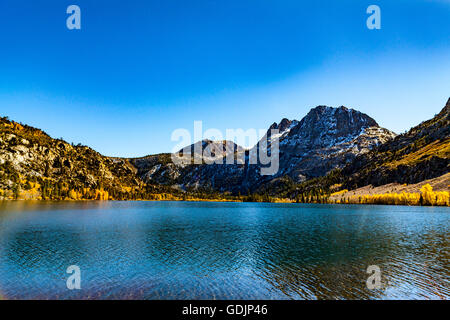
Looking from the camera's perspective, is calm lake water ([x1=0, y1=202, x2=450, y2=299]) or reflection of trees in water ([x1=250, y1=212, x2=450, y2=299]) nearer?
calm lake water ([x1=0, y1=202, x2=450, y2=299])

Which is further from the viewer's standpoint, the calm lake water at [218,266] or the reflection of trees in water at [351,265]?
the reflection of trees in water at [351,265]

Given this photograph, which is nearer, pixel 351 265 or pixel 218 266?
pixel 218 266

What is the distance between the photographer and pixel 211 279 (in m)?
33.3

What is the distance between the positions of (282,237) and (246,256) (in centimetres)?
2416

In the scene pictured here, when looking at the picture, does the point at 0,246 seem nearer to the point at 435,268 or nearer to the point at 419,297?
the point at 419,297

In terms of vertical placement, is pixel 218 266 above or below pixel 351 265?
above

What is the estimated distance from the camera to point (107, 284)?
30547 mm

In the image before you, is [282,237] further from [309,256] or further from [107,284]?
[107,284]
